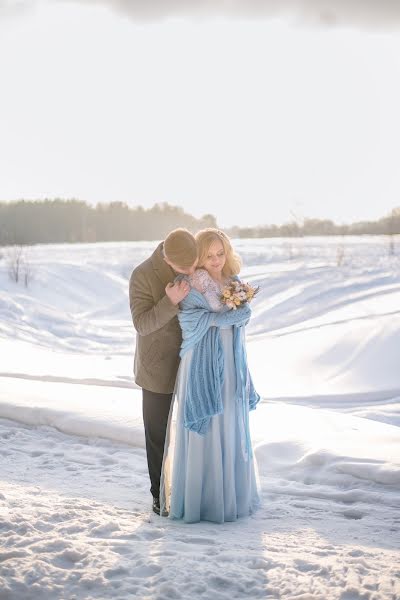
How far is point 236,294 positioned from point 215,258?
0.25 meters

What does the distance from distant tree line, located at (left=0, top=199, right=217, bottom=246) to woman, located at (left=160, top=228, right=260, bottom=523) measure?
3829 centimetres

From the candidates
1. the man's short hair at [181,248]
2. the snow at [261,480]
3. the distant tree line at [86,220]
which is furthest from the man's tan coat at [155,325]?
the distant tree line at [86,220]

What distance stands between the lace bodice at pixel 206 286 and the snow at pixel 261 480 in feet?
4.17

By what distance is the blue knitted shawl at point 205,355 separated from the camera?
358cm

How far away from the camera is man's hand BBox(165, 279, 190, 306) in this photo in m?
3.51

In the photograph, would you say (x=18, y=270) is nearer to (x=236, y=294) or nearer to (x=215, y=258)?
(x=215, y=258)

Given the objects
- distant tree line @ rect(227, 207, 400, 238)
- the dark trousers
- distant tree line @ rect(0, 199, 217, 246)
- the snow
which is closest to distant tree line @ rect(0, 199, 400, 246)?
distant tree line @ rect(0, 199, 217, 246)

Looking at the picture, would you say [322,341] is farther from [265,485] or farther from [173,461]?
[173,461]

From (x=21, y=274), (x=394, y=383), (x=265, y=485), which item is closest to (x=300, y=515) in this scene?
(x=265, y=485)

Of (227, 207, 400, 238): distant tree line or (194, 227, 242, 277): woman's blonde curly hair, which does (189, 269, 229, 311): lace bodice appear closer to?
(194, 227, 242, 277): woman's blonde curly hair

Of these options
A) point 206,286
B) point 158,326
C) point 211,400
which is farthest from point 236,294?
point 211,400

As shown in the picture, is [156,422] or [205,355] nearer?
[205,355]

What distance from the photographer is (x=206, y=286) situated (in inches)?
142

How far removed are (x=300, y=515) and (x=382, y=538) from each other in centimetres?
58
